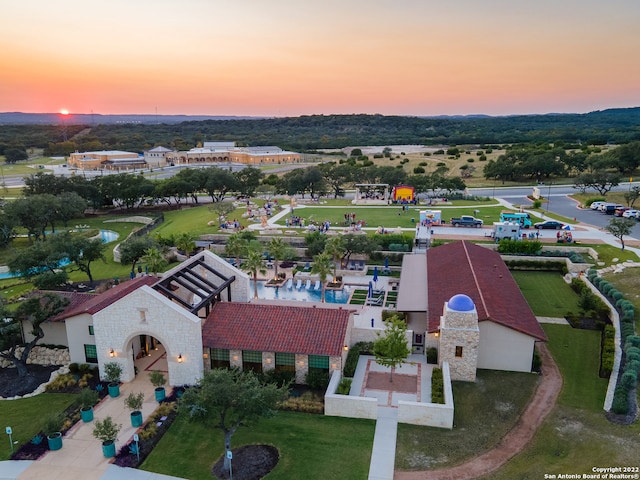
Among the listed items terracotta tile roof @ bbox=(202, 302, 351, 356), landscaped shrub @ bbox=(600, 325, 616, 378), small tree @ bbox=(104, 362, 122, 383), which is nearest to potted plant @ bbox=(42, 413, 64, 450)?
small tree @ bbox=(104, 362, 122, 383)

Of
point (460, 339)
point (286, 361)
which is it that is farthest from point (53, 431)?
point (460, 339)

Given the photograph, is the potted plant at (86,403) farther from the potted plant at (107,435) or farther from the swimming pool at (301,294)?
the swimming pool at (301,294)

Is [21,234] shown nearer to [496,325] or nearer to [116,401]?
[116,401]

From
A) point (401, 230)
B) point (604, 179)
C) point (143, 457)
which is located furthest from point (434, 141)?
point (143, 457)

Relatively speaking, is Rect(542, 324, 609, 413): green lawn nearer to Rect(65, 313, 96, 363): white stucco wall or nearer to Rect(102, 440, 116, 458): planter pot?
Rect(102, 440, 116, 458): planter pot

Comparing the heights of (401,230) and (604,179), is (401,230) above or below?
below

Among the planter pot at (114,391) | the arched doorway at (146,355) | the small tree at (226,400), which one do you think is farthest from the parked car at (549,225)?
the planter pot at (114,391)
